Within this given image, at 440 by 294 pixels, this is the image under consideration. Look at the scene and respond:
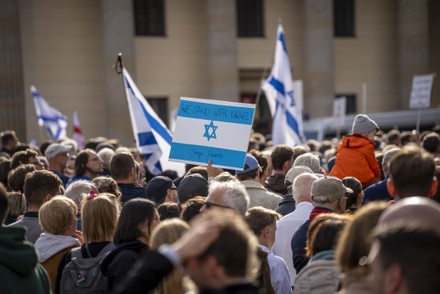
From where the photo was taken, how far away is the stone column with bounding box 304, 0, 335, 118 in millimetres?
36281

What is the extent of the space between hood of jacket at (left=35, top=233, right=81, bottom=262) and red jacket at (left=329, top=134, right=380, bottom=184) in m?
4.69

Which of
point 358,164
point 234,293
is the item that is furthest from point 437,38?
point 234,293

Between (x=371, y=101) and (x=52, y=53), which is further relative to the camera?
(x=371, y=101)

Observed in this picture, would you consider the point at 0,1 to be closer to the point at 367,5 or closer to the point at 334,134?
the point at 334,134

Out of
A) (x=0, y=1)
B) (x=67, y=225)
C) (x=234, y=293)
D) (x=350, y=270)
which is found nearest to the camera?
(x=234, y=293)

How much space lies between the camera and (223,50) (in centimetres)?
3544

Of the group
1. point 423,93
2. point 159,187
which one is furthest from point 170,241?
point 423,93

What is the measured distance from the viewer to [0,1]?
2427 centimetres

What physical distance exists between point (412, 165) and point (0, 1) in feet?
67.0

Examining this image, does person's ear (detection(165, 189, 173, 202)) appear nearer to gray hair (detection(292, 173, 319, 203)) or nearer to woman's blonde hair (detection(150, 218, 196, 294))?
gray hair (detection(292, 173, 319, 203))

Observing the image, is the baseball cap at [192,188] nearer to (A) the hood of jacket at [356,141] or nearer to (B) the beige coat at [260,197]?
(B) the beige coat at [260,197]

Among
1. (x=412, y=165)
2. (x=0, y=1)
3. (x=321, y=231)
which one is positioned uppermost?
(x=0, y=1)

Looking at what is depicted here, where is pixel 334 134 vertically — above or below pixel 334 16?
below

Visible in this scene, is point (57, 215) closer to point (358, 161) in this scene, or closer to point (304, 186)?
point (304, 186)
